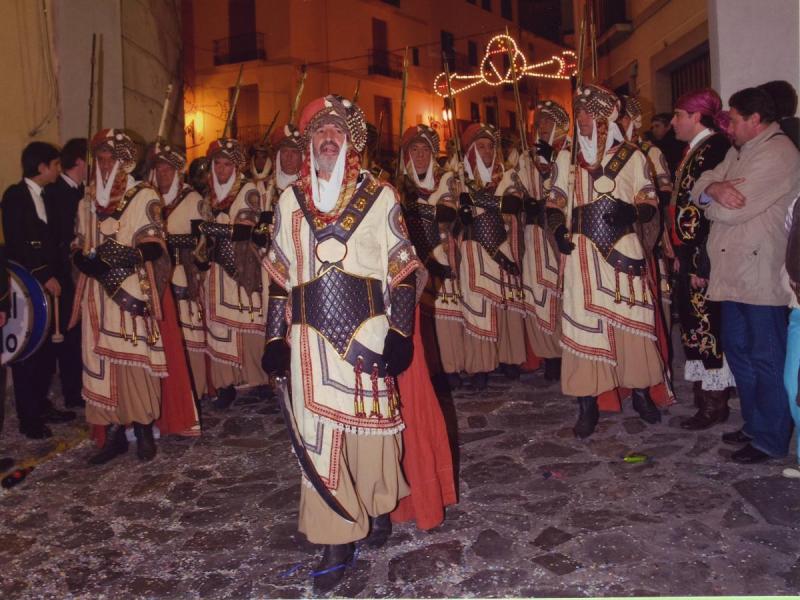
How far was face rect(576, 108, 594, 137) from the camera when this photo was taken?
5.14 meters

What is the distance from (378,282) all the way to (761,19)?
434 cm

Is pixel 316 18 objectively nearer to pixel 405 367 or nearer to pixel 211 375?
pixel 211 375

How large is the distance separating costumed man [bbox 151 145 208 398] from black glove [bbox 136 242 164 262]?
122 cm

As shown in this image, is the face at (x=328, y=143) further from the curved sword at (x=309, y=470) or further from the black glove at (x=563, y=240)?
the black glove at (x=563, y=240)

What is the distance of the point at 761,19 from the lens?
604 cm

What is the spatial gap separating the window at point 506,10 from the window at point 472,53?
119 inches

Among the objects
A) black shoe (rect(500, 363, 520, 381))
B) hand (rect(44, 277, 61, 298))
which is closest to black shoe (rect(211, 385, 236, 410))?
hand (rect(44, 277, 61, 298))

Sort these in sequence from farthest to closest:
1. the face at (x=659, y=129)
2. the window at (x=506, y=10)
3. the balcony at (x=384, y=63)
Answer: the window at (x=506, y=10), the balcony at (x=384, y=63), the face at (x=659, y=129)

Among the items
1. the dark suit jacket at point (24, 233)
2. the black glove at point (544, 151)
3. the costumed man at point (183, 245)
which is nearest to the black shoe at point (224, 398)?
the costumed man at point (183, 245)

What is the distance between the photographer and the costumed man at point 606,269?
5094mm

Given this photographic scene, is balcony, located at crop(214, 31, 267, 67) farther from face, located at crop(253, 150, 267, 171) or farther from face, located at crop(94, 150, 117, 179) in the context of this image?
face, located at crop(94, 150, 117, 179)

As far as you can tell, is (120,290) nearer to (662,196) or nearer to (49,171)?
(49,171)

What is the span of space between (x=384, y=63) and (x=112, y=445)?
1043 inches

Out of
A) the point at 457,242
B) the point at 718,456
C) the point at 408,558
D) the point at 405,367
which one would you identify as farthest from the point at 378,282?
the point at 457,242
